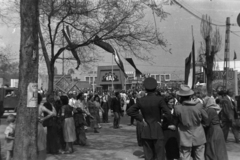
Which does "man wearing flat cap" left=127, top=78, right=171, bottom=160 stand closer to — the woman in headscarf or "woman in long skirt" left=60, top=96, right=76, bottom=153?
the woman in headscarf

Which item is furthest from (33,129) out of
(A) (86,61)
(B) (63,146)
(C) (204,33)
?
(C) (204,33)

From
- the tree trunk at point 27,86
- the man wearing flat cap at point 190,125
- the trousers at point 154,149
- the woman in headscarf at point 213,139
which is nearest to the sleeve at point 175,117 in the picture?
the man wearing flat cap at point 190,125

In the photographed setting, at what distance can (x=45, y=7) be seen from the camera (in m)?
16.1

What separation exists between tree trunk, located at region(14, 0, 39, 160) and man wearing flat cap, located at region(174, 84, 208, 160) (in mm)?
2516

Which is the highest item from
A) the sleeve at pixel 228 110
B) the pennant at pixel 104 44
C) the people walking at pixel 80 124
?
the pennant at pixel 104 44

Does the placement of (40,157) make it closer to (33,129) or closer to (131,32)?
(33,129)

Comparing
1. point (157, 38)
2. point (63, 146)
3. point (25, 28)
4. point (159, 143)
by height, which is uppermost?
point (157, 38)

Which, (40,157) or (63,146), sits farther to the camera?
(63,146)

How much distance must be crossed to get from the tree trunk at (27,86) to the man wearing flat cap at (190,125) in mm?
2516

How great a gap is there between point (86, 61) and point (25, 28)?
1345 centimetres

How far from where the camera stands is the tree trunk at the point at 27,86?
562 centimetres

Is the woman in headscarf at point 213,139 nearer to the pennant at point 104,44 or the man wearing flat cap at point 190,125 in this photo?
the man wearing flat cap at point 190,125

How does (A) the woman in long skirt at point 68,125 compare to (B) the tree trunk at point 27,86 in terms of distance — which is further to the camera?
(A) the woman in long skirt at point 68,125

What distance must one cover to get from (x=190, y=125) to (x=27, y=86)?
285cm
